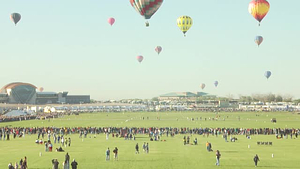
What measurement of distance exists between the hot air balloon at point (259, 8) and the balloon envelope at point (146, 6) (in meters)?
16.9

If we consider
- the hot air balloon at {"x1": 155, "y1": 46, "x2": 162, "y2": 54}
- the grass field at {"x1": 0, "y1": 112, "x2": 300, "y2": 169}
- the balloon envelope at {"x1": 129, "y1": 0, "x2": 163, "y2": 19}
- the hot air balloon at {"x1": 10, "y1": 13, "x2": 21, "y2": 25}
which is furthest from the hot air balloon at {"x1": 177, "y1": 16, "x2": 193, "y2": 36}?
the hot air balloon at {"x1": 10, "y1": 13, "x2": 21, "y2": 25}

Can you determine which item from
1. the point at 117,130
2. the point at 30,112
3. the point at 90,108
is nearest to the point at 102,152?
the point at 117,130

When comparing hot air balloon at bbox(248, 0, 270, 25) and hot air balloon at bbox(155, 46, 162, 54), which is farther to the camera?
hot air balloon at bbox(155, 46, 162, 54)

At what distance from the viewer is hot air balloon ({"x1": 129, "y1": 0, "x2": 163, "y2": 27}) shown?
61822 millimetres

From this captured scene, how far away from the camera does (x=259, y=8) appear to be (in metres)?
67.5

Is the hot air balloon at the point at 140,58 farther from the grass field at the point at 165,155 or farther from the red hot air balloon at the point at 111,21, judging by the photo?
the grass field at the point at 165,155

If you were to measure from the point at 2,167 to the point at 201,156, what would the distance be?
17.4 metres

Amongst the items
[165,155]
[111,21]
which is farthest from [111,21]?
[165,155]

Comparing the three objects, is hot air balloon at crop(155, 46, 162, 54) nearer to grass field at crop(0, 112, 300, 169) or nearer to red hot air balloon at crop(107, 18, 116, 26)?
red hot air balloon at crop(107, 18, 116, 26)

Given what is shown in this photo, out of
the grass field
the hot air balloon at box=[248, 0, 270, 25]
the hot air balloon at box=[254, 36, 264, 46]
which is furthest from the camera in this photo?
the hot air balloon at box=[254, 36, 264, 46]

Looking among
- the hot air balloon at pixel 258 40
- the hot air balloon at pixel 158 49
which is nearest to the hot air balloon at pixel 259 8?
the hot air balloon at pixel 258 40

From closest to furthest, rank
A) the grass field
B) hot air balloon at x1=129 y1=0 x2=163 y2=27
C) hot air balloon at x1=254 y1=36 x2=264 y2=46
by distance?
the grass field
hot air balloon at x1=129 y1=0 x2=163 y2=27
hot air balloon at x1=254 y1=36 x2=264 y2=46

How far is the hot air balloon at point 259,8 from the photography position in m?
67.4

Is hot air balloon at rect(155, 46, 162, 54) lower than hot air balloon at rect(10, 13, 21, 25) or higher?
lower
